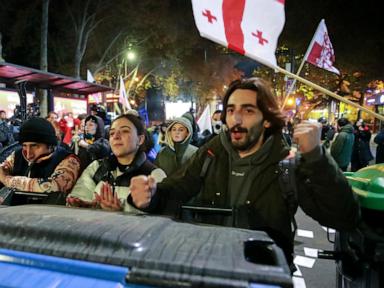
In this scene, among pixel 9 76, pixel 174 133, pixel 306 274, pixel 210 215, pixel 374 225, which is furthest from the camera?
pixel 9 76

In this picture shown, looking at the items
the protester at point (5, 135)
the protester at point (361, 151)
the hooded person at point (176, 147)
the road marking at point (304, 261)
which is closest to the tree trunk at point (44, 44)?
the protester at point (5, 135)

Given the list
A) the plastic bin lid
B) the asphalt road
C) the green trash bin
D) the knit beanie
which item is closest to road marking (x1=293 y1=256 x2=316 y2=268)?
the asphalt road

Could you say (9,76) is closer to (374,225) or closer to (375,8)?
(375,8)

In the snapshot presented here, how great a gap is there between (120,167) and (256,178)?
4.00 feet

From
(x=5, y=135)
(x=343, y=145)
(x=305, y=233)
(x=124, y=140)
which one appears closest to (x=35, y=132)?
(x=124, y=140)

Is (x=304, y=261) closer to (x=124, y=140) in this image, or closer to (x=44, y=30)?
(x=124, y=140)

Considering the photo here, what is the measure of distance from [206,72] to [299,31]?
17651 mm

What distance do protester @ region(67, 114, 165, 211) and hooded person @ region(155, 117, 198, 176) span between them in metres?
2.47

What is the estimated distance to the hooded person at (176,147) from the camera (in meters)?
5.45

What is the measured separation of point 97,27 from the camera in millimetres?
21578

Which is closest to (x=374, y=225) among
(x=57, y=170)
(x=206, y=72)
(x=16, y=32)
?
(x=57, y=170)

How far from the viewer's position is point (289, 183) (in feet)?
6.00

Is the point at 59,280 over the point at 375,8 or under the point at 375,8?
under

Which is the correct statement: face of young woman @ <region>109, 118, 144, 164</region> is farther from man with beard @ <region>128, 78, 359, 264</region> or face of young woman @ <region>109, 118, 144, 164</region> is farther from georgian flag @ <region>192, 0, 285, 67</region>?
georgian flag @ <region>192, 0, 285, 67</region>
